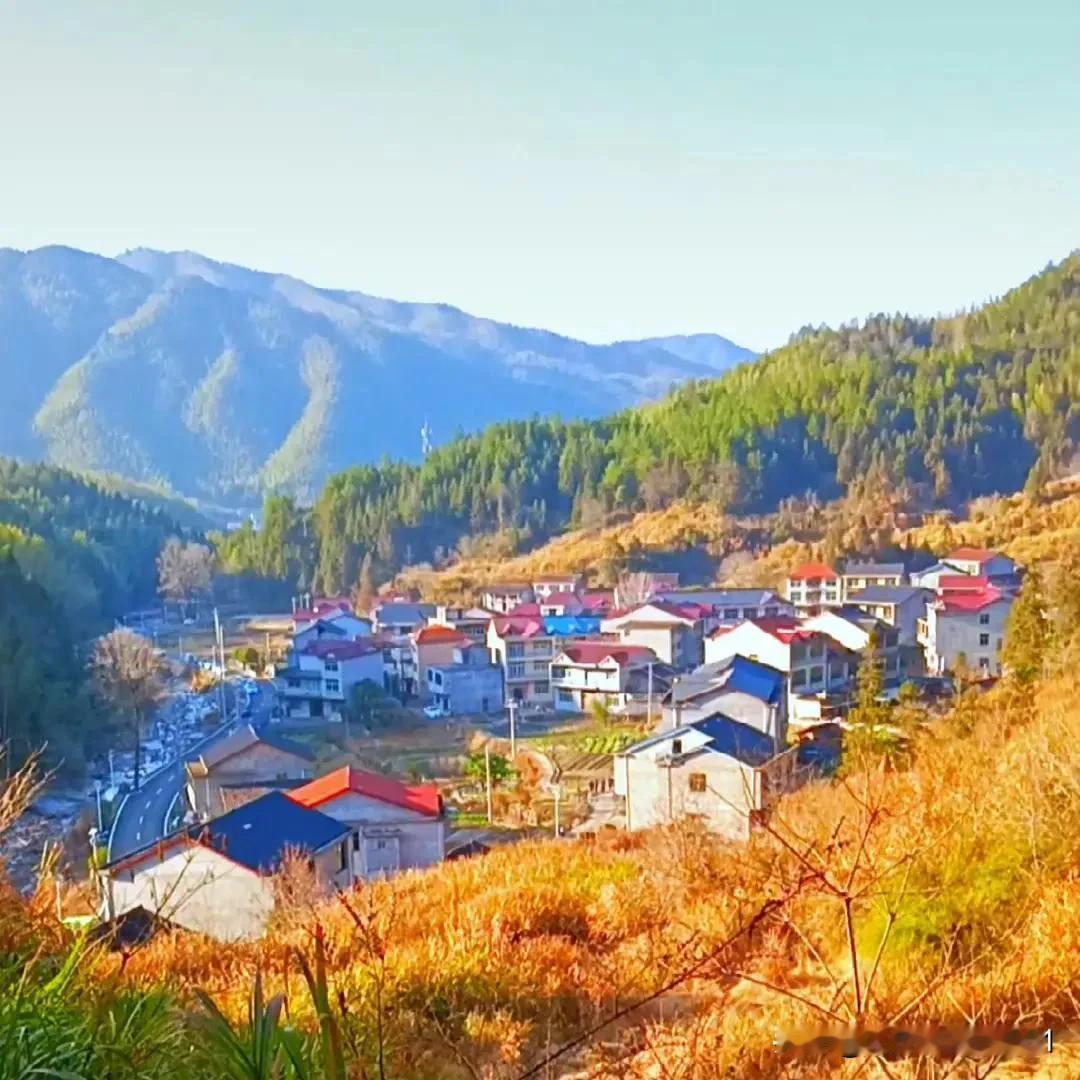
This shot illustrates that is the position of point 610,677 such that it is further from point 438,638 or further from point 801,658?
point 438,638

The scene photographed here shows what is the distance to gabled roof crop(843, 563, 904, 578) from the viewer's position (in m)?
31.0

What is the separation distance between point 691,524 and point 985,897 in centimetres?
3922

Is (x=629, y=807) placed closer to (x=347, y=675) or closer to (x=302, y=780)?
(x=302, y=780)

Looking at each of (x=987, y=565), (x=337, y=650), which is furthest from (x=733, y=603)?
(x=337, y=650)

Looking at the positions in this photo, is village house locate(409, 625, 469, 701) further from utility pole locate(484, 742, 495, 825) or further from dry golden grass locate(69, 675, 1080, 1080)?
dry golden grass locate(69, 675, 1080, 1080)

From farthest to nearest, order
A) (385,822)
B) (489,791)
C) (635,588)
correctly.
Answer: (635,588) → (489,791) → (385,822)

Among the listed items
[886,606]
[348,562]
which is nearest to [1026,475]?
[886,606]

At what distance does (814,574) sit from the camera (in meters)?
32.2

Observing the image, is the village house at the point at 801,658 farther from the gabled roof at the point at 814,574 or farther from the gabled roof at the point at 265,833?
the gabled roof at the point at 265,833

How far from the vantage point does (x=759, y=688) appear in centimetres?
1769

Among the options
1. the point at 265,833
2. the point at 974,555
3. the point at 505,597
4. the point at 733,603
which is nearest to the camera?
the point at 265,833

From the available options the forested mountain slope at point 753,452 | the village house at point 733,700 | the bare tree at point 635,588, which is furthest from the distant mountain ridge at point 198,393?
the village house at point 733,700

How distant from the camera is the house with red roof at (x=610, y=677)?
23938 mm

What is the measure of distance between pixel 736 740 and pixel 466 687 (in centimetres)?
1344
